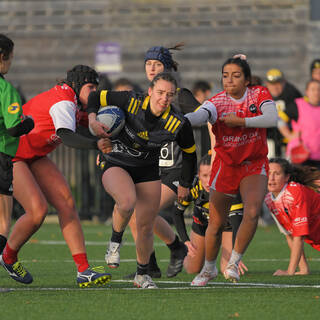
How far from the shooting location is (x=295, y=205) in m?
9.98

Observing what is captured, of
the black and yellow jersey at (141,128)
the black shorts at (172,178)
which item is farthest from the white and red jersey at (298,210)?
the black and yellow jersey at (141,128)

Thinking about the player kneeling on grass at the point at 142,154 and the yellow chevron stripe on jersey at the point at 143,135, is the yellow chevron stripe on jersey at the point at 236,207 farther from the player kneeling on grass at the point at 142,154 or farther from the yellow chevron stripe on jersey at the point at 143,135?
the yellow chevron stripe on jersey at the point at 143,135

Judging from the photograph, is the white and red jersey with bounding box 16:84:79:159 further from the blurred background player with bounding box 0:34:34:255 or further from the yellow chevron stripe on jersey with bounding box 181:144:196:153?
the yellow chevron stripe on jersey with bounding box 181:144:196:153

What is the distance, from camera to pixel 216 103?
28.3ft

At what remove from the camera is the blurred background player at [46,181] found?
27.2 ft

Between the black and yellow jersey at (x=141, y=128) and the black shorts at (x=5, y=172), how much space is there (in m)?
0.89

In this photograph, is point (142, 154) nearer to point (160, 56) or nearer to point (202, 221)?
point (160, 56)

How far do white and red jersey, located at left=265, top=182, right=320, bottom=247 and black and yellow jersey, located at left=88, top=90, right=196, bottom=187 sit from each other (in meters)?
1.84

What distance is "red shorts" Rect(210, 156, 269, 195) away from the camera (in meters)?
8.66

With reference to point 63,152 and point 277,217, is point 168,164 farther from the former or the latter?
point 63,152

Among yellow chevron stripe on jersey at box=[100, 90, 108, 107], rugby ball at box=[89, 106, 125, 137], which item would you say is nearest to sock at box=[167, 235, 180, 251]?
rugby ball at box=[89, 106, 125, 137]

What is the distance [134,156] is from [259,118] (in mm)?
1080

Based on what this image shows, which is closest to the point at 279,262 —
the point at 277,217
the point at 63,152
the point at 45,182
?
the point at 277,217

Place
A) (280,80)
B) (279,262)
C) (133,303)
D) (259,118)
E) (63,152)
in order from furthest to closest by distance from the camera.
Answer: (63,152) < (280,80) < (279,262) < (259,118) < (133,303)
